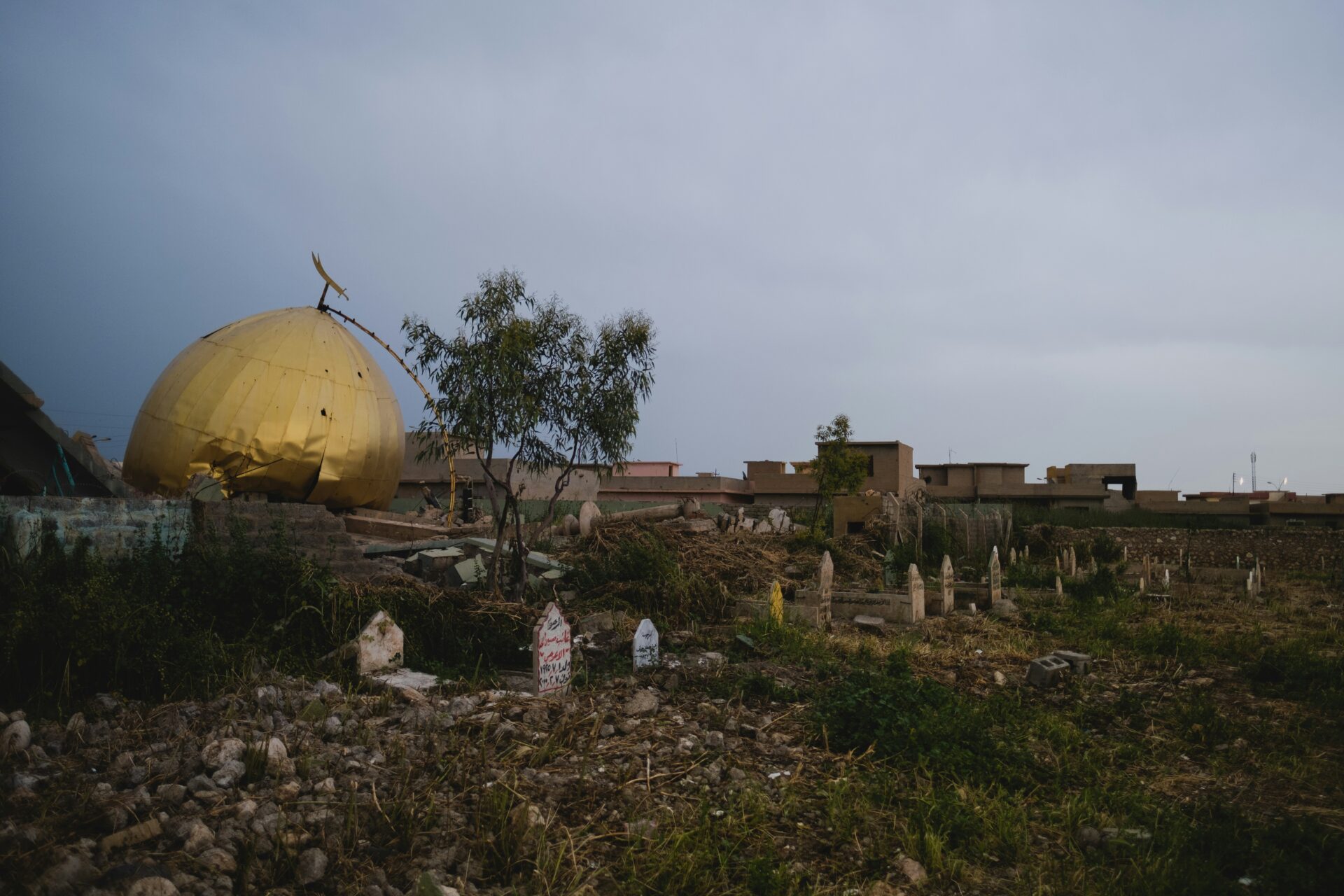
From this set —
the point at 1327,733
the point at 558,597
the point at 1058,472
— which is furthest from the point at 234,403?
the point at 1058,472

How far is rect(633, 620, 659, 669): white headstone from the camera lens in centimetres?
768

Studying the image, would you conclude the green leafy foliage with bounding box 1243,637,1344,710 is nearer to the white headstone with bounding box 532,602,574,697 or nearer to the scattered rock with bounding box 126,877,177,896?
the white headstone with bounding box 532,602,574,697

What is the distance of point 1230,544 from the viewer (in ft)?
76.2

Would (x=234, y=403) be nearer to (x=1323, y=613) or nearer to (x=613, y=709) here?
(x=613, y=709)

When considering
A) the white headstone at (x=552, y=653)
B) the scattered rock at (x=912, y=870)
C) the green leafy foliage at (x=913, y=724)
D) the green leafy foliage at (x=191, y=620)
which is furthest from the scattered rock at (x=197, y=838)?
the green leafy foliage at (x=913, y=724)

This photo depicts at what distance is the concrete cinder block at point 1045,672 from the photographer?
25.4 ft

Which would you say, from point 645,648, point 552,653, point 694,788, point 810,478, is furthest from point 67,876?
point 810,478

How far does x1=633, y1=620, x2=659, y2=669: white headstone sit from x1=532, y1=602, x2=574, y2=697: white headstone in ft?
2.63

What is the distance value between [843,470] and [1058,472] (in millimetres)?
26859

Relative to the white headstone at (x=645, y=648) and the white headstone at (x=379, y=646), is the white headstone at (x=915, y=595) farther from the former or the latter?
the white headstone at (x=379, y=646)

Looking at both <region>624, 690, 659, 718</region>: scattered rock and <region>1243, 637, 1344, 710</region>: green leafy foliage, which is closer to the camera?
<region>624, 690, 659, 718</region>: scattered rock

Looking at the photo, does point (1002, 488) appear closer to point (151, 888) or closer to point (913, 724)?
point (913, 724)

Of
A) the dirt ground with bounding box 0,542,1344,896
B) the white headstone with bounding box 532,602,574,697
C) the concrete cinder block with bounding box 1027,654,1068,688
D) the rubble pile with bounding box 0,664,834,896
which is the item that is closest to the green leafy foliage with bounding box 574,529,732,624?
the dirt ground with bounding box 0,542,1344,896

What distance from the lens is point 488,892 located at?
3.69 metres
